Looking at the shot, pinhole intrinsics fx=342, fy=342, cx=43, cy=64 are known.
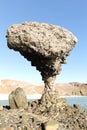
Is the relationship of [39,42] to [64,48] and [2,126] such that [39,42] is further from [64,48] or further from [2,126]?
[2,126]

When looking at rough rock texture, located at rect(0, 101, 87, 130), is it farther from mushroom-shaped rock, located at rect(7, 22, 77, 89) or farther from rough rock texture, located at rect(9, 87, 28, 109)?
mushroom-shaped rock, located at rect(7, 22, 77, 89)

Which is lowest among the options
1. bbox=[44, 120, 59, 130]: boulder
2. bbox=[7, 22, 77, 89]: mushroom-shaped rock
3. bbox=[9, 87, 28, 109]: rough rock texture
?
bbox=[44, 120, 59, 130]: boulder

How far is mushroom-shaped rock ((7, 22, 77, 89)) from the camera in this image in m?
25.6

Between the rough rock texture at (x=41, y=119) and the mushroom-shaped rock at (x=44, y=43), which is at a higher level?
the mushroom-shaped rock at (x=44, y=43)

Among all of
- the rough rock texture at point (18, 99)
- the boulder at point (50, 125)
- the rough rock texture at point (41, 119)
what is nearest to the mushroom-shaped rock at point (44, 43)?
the rough rock texture at point (18, 99)

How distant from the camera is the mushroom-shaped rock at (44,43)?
25609mm

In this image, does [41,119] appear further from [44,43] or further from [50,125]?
[44,43]

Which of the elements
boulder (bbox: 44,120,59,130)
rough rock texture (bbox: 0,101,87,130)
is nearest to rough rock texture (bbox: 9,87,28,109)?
rough rock texture (bbox: 0,101,87,130)

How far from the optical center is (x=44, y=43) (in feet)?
83.5

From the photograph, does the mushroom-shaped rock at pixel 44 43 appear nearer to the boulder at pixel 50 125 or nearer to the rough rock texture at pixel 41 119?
the rough rock texture at pixel 41 119

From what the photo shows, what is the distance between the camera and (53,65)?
27000 millimetres

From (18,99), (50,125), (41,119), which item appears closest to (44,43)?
(18,99)

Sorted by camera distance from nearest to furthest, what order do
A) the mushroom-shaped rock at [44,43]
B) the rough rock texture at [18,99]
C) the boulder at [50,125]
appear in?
the boulder at [50,125]
the mushroom-shaped rock at [44,43]
the rough rock texture at [18,99]

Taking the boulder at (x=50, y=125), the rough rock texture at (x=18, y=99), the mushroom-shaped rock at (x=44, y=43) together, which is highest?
the mushroom-shaped rock at (x=44, y=43)
